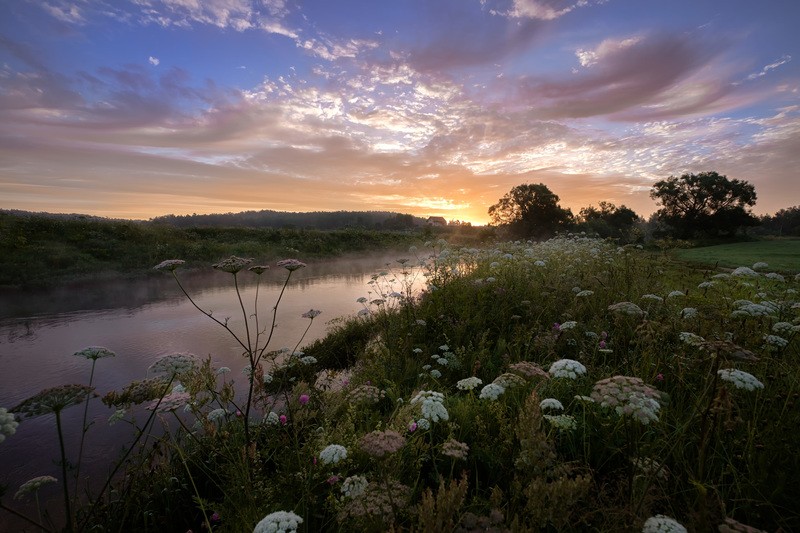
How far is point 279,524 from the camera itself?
1688 mm

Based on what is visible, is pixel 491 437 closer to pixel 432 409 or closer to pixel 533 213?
pixel 432 409

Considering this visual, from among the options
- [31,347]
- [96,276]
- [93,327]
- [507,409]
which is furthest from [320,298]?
[96,276]

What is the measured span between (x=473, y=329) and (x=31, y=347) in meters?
9.74

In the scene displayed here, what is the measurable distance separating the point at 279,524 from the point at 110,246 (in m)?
23.6

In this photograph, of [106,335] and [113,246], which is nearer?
[106,335]

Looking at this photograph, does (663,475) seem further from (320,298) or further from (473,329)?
(320,298)

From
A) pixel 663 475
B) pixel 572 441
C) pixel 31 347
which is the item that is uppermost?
pixel 663 475

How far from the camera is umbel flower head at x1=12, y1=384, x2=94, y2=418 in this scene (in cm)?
199

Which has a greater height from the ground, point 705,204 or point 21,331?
point 705,204

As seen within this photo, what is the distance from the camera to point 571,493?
1.64 m

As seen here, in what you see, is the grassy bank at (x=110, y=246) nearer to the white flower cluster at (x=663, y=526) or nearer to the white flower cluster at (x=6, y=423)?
the white flower cluster at (x=6, y=423)

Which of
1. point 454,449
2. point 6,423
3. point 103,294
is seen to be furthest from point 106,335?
point 454,449

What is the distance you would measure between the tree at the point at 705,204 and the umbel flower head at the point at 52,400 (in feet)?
199

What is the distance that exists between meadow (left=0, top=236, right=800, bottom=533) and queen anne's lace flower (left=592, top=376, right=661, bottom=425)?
1 cm
